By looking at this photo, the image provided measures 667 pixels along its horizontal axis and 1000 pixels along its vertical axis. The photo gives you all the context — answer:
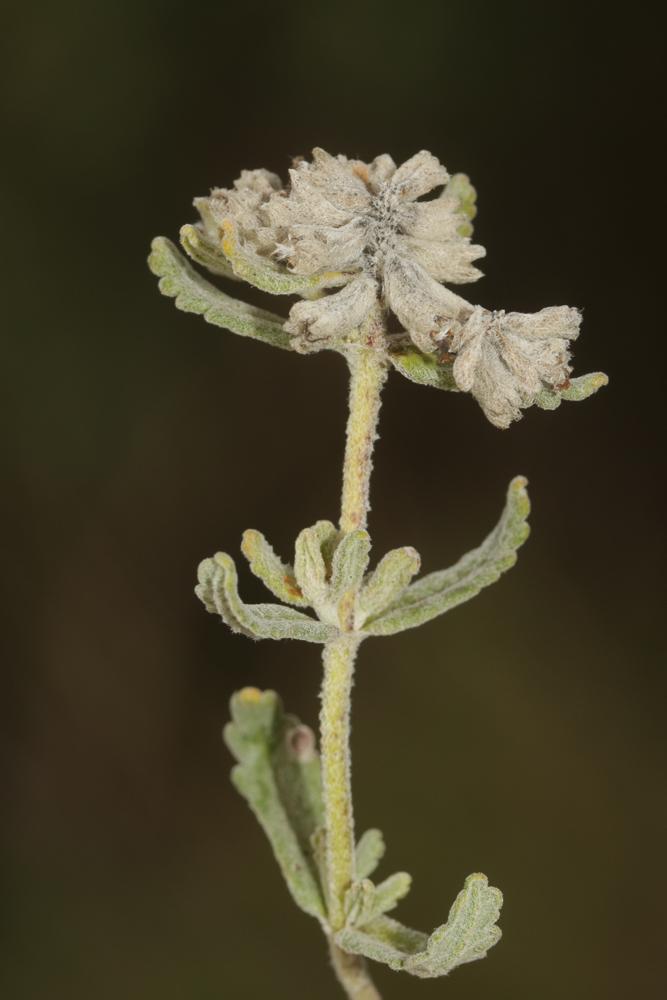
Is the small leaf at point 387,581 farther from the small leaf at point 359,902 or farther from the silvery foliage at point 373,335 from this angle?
the small leaf at point 359,902

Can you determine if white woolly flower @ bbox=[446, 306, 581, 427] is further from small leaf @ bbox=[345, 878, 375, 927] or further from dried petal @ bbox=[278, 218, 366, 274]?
small leaf @ bbox=[345, 878, 375, 927]

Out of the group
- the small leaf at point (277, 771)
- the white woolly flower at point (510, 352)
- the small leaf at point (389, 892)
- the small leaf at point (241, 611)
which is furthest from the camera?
the small leaf at point (277, 771)

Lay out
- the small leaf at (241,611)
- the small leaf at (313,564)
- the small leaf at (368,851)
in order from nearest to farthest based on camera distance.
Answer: the small leaf at (241,611), the small leaf at (313,564), the small leaf at (368,851)

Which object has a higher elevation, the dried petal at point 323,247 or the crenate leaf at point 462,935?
the dried petal at point 323,247

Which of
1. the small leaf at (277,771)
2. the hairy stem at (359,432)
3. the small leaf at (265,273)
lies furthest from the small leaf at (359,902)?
the small leaf at (265,273)

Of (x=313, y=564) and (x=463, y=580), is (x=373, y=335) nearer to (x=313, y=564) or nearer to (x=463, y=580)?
(x=313, y=564)

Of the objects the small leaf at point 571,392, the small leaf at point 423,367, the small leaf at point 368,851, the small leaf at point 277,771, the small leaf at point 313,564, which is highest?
the small leaf at point 423,367

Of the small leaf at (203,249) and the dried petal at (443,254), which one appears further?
the small leaf at (203,249)
